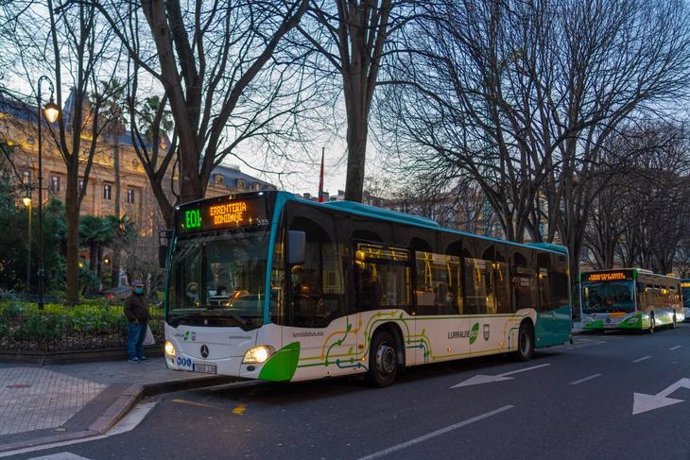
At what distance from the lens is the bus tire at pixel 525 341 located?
15805mm

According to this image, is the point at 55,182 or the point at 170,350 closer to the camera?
the point at 170,350

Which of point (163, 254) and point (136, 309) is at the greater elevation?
Answer: point (163, 254)

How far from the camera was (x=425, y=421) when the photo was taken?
799 centimetres

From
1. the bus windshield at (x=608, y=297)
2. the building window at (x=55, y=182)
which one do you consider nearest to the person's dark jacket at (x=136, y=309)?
the bus windshield at (x=608, y=297)

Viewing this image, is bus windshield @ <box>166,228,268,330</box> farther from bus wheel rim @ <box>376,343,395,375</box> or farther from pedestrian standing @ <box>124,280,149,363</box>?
pedestrian standing @ <box>124,280,149,363</box>

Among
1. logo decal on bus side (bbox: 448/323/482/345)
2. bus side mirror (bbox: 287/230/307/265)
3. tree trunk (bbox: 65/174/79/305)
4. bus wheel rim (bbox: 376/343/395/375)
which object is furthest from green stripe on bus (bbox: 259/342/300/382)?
tree trunk (bbox: 65/174/79/305)

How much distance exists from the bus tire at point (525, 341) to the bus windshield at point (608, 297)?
13.5 metres

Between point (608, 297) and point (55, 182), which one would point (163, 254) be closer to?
point (608, 297)

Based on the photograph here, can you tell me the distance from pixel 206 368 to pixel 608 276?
23.5 metres

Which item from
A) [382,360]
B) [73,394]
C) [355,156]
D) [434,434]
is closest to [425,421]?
[434,434]

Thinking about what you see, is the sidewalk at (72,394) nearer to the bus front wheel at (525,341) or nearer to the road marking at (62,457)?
the road marking at (62,457)

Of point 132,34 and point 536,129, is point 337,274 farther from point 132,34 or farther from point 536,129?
point 536,129

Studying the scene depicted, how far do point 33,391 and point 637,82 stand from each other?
2346cm

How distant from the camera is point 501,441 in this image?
6.94 m
